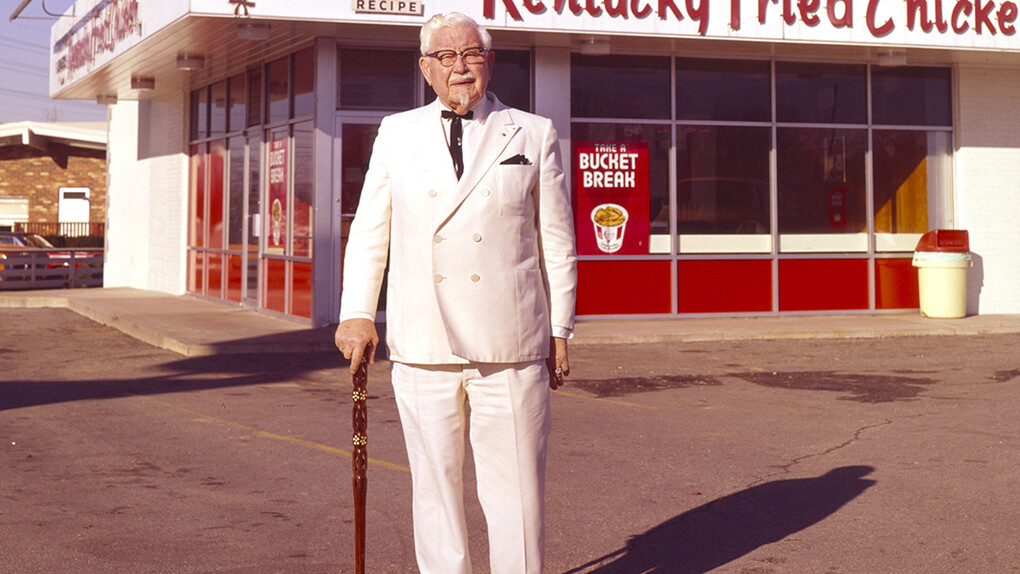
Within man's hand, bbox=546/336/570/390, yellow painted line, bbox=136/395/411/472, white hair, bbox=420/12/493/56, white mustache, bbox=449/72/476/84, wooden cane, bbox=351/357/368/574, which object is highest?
white hair, bbox=420/12/493/56

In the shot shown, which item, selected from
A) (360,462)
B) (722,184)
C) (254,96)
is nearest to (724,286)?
(722,184)

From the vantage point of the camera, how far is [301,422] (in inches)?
338

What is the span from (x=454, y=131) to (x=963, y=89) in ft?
49.5

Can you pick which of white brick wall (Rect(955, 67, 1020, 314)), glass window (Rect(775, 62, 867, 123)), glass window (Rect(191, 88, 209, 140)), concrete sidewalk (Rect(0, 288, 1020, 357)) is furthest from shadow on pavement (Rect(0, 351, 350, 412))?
white brick wall (Rect(955, 67, 1020, 314))

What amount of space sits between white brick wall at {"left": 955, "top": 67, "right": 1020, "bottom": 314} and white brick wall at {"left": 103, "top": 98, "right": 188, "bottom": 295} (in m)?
13.1

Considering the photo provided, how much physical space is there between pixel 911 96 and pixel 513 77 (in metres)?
5.86

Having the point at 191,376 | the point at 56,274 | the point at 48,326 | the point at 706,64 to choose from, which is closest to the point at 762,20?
the point at 706,64

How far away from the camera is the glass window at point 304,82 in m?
15.4

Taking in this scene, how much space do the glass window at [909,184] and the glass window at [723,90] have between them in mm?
1885

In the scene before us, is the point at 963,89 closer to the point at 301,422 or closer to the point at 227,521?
the point at 301,422

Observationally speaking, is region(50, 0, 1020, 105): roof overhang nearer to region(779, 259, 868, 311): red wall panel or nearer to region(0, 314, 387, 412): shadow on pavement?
region(779, 259, 868, 311): red wall panel

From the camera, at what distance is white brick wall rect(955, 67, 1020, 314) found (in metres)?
17.0

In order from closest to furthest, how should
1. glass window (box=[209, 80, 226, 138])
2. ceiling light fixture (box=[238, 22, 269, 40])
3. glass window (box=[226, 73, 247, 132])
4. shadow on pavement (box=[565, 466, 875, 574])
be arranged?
shadow on pavement (box=[565, 466, 875, 574]) < ceiling light fixture (box=[238, 22, 269, 40]) < glass window (box=[226, 73, 247, 132]) < glass window (box=[209, 80, 226, 138])

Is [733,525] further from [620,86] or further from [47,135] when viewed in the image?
[47,135]
